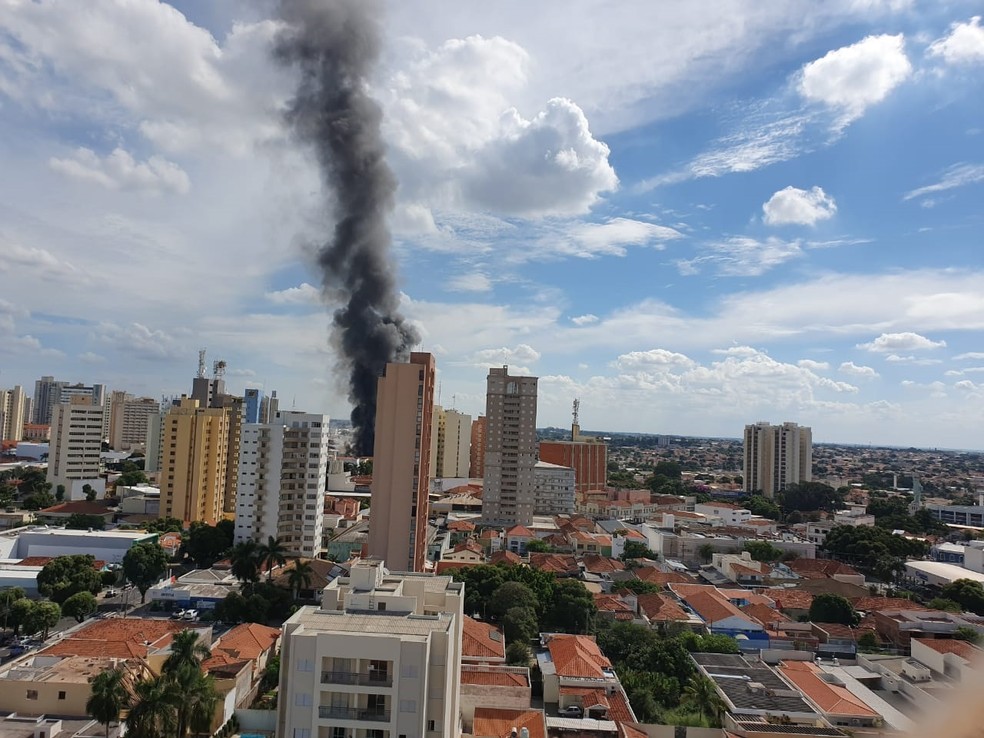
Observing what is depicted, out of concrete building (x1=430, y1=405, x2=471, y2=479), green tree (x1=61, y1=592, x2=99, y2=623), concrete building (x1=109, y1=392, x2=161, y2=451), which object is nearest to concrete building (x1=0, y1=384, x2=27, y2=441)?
concrete building (x1=109, y1=392, x2=161, y2=451)

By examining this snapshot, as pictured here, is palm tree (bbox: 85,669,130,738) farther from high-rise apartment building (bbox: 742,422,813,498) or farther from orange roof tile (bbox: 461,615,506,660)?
high-rise apartment building (bbox: 742,422,813,498)

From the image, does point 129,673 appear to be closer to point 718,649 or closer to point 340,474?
point 718,649

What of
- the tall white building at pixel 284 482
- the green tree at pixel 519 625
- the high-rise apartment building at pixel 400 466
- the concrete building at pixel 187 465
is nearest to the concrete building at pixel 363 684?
the green tree at pixel 519 625

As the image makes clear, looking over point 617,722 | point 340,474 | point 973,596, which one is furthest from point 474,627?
point 340,474

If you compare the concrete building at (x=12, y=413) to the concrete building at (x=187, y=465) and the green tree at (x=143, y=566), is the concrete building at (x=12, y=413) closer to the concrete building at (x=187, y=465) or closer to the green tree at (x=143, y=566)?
the concrete building at (x=187, y=465)

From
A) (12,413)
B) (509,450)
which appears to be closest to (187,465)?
(509,450)

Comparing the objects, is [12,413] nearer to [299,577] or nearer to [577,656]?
[299,577]
